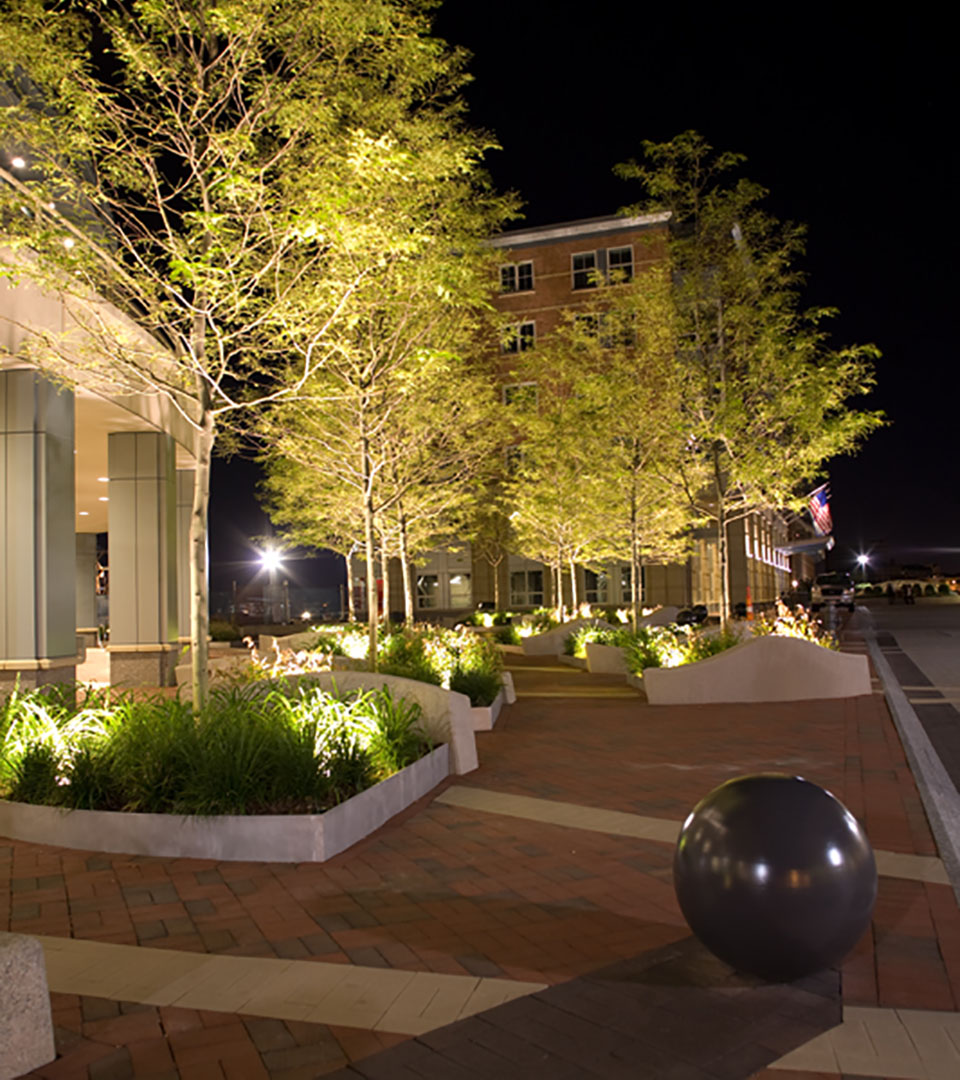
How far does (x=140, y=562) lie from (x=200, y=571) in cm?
1159

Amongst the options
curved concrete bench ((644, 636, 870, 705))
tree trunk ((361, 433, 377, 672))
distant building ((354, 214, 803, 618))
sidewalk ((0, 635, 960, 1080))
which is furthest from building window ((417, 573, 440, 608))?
sidewalk ((0, 635, 960, 1080))

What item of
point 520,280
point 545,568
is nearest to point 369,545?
point 545,568

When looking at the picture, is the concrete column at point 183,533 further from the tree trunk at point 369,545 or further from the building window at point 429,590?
the building window at point 429,590

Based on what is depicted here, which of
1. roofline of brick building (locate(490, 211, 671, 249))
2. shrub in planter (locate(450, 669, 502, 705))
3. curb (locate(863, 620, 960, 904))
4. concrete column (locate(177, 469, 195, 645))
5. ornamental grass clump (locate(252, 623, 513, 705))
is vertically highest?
roofline of brick building (locate(490, 211, 671, 249))

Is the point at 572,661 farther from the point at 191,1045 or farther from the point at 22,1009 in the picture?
the point at 22,1009

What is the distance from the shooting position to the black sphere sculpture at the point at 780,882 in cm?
398

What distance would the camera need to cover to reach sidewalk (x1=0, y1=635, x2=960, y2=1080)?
12.0 feet

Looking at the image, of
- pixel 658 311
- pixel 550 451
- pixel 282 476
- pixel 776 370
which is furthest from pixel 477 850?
pixel 282 476

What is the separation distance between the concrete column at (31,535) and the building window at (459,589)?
37752 mm

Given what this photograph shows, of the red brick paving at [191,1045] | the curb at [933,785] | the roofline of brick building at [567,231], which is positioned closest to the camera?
the red brick paving at [191,1045]

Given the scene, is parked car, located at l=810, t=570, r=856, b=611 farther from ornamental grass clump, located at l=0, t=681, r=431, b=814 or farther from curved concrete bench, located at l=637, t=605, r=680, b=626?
ornamental grass clump, located at l=0, t=681, r=431, b=814

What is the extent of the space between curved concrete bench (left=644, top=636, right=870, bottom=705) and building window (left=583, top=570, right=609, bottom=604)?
33.5m

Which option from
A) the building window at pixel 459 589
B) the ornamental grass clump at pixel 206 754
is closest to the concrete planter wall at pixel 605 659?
the ornamental grass clump at pixel 206 754

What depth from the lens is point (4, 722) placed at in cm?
822
